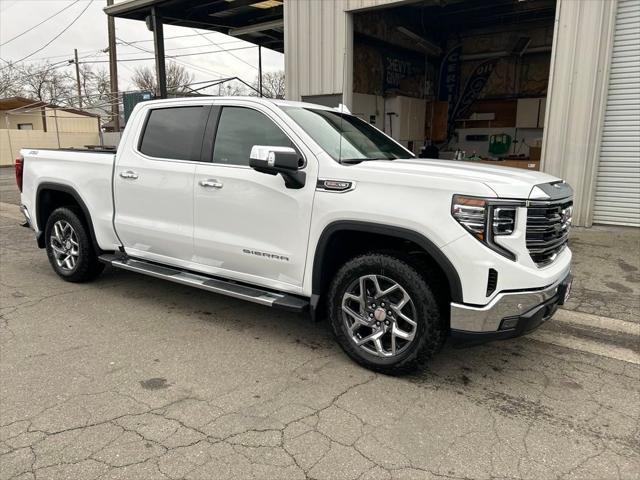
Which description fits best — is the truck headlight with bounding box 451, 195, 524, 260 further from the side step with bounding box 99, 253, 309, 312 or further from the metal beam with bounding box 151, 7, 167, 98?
the metal beam with bounding box 151, 7, 167, 98

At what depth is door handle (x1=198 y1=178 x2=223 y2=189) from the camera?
14.0 ft

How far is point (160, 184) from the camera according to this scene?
470 cm

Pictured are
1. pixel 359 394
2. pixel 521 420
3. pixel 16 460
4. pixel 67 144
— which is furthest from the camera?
pixel 67 144

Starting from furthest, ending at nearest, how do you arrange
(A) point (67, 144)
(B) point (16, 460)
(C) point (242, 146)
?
(A) point (67, 144) < (C) point (242, 146) < (B) point (16, 460)

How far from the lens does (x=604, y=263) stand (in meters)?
6.61

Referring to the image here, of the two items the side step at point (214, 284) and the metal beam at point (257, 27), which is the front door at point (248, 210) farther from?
the metal beam at point (257, 27)

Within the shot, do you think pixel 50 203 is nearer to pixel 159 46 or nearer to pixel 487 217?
pixel 487 217

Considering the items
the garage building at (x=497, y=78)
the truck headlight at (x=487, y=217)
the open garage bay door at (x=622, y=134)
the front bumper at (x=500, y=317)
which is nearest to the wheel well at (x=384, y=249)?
the front bumper at (x=500, y=317)

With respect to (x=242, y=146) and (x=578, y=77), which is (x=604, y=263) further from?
(x=242, y=146)

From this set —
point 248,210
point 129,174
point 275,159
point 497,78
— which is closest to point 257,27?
point 497,78

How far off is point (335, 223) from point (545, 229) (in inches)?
54.3

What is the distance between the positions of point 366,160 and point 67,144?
31249mm

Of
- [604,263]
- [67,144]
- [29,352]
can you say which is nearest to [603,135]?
[604,263]

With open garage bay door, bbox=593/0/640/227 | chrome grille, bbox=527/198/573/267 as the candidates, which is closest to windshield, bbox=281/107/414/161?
chrome grille, bbox=527/198/573/267
